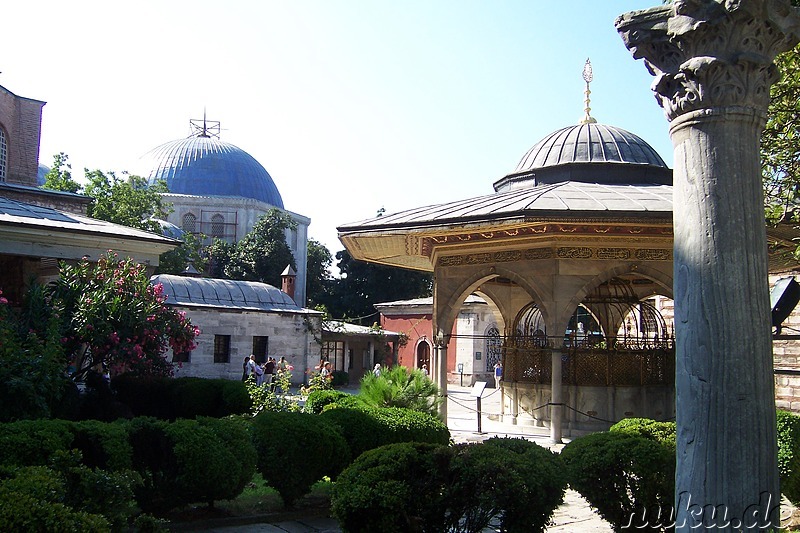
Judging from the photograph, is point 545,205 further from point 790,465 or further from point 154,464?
point 154,464

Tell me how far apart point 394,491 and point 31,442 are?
266 centimetres

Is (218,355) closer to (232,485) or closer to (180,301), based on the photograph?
(180,301)

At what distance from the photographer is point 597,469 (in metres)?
5.50

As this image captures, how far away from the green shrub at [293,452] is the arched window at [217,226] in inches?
1625

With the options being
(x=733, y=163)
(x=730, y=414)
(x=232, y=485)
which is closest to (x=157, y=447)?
(x=232, y=485)

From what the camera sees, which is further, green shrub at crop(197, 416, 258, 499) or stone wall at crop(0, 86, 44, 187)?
stone wall at crop(0, 86, 44, 187)

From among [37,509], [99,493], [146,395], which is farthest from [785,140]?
[146,395]

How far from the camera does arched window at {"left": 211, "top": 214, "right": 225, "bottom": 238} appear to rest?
154 ft

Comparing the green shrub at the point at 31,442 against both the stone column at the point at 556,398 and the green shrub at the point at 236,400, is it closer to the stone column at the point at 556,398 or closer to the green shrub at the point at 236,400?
the green shrub at the point at 236,400

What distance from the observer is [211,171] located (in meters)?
48.2

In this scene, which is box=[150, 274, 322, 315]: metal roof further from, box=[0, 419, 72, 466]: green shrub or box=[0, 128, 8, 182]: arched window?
box=[0, 419, 72, 466]: green shrub

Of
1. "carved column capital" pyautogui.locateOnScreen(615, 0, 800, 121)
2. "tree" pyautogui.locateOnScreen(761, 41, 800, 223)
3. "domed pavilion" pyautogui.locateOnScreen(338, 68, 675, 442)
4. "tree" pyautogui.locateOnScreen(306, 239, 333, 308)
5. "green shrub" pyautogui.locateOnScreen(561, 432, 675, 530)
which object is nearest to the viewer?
"carved column capital" pyautogui.locateOnScreen(615, 0, 800, 121)

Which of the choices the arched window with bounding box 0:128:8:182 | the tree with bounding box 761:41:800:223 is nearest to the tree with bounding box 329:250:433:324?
the arched window with bounding box 0:128:8:182

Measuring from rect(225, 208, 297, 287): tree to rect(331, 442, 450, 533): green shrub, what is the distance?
124ft
